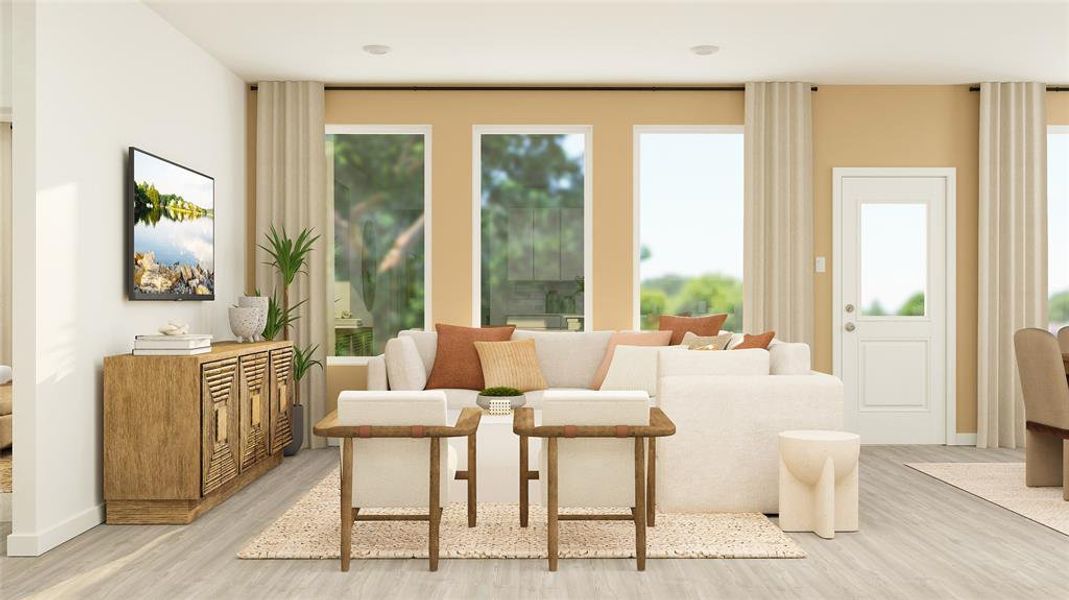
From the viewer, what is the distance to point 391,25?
521 cm

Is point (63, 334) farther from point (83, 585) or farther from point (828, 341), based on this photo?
point (828, 341)

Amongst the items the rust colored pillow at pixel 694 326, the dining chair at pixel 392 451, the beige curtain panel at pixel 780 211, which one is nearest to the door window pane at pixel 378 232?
the rust colored pillow at pixel 694 326

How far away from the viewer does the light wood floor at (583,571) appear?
3.16 meters

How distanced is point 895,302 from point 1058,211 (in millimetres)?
1557

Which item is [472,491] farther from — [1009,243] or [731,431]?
[1009,243]

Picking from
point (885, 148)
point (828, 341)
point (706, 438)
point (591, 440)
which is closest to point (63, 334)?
point (591, 440)

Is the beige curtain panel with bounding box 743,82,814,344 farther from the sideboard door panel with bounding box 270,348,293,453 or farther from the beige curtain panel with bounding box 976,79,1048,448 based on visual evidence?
the sideboard door panel with bounding box 270,348,293,453

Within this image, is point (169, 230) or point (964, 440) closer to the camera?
point (169, 230)

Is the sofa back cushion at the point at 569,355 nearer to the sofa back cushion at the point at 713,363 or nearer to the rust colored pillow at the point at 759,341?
the rust colored pillow at the point at 759,341

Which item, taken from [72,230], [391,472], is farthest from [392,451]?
[72,230]

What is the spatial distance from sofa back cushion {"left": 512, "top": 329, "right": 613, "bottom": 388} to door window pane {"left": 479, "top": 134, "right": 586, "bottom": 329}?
50 centimetres

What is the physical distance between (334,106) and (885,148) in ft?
14.7

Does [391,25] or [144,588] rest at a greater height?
[391,25]

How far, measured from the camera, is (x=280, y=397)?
563 cm
